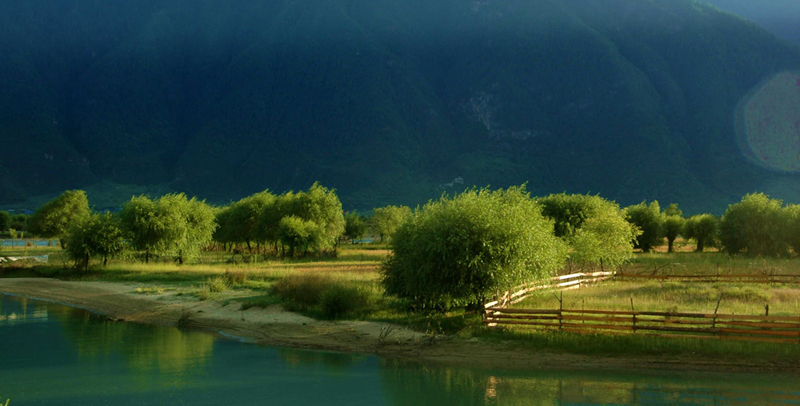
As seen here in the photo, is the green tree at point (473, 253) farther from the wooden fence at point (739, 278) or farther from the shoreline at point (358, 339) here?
the wooden fence at point (739, 278)

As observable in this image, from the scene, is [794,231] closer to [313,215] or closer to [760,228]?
[760,228]

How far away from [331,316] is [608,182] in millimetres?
175021

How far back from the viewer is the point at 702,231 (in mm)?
85062

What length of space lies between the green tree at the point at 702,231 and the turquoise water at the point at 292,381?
6795 cm

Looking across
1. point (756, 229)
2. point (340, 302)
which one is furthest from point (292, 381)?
→ point (756, 229)

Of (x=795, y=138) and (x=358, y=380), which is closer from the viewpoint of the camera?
(x=358, y=380)

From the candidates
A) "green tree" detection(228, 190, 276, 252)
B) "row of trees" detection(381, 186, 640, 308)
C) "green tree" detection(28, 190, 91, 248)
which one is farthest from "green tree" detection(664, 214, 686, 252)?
→ "green tree" detection(28, 190, 91, 248)

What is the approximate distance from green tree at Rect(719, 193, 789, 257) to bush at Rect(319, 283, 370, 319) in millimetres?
52315

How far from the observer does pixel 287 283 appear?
36.9m

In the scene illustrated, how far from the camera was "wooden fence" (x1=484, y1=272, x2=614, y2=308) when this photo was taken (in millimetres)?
30109

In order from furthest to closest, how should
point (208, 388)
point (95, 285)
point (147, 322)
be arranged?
point (95, 285) < point (147, 322) < point (208, 388)

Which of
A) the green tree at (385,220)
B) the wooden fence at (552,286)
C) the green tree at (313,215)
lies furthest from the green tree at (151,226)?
the green tree at (385,220)

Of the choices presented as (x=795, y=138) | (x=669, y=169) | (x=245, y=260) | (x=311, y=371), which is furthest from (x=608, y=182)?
(x=311, y=371)

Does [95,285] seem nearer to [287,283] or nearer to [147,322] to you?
[147,322]
